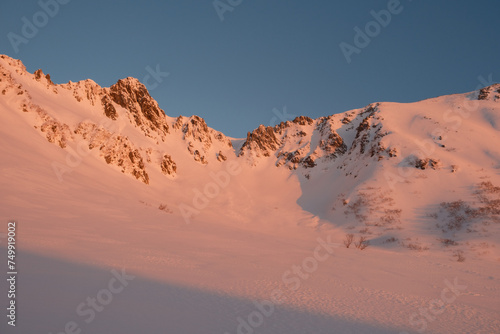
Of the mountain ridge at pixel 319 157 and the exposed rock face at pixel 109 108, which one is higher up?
the exposed rock face at pixel 109 108

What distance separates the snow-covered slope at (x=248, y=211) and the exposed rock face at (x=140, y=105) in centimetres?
39

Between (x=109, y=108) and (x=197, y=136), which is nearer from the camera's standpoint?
(x=109, y=108)

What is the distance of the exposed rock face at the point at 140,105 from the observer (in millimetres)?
58188

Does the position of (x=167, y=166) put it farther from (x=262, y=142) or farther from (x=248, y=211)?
(x=262, y=142)

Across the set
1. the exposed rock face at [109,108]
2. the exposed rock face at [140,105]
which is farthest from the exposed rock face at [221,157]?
the exposed rock face at [109,108]

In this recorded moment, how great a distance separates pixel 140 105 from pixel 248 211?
42477 millimetres

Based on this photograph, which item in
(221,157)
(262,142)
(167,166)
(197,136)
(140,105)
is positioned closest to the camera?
(167,166)

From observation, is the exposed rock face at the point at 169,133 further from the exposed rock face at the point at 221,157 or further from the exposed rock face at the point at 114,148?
the exposed rock face at the point at 221,157

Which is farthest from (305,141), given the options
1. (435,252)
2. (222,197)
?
(435,252)

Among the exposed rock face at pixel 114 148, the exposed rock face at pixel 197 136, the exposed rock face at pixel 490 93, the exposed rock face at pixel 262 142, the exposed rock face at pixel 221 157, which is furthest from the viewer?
the exposed rock face at pixel 262 142

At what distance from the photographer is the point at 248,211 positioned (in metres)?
40.3

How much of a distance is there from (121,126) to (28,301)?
56.0 metres

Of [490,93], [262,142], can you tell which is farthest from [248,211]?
[490,93]

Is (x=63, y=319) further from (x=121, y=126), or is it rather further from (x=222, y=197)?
(x=121, y=126)
